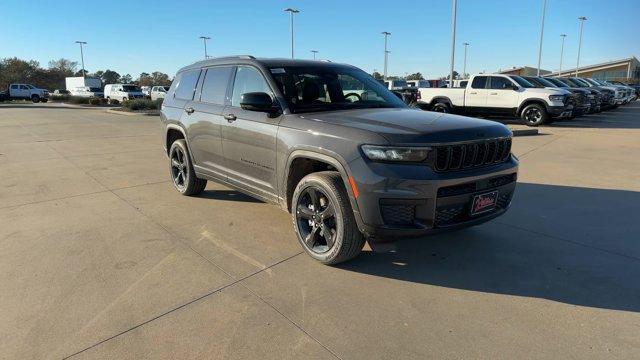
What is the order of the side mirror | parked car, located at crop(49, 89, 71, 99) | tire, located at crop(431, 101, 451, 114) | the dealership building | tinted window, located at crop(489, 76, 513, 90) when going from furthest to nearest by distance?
the dealership building, parked car, located at crop(49, 89, 71, 99), tire, located at crop(431, 101, 451, 114), tinted window, located at crop(489, 76, 513, 90), the side mirror

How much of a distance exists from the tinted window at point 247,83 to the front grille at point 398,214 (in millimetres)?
1775

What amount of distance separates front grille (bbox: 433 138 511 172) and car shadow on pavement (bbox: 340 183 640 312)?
92 cm

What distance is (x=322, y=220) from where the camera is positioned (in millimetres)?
3752

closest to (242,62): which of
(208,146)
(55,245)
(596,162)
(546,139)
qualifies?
(208,146)

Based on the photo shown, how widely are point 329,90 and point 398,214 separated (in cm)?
184

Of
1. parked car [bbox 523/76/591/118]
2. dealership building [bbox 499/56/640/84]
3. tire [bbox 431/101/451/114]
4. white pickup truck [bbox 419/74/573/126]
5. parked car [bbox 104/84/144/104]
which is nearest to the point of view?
white pickup truck [bbox 419/74/573/126]

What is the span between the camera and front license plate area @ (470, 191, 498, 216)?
345 cm

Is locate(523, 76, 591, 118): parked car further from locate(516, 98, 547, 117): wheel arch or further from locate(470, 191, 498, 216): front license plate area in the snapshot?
locate(470, 191, 498, 216): front license plate area

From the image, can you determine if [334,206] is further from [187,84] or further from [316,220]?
[187,84]

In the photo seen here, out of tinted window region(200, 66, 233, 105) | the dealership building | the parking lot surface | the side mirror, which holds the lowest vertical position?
the parking lot surface

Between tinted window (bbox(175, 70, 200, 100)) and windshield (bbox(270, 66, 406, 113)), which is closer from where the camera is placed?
windshield (bbox(270, 66, 406, 113))

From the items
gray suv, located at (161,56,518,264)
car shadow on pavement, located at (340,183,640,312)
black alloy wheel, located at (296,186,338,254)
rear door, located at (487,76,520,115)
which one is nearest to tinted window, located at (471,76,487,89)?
rear door, located at (487,76,520,115)

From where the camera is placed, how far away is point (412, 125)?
11.3 feet

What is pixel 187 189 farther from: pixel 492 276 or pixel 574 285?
pixel 574 285
